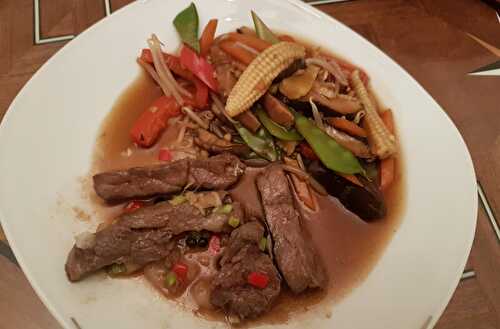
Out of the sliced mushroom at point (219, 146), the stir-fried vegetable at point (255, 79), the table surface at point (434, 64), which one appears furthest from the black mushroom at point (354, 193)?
the table surface at point (434, 64)

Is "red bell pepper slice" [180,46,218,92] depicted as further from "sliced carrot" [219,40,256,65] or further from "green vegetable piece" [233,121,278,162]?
"green vegetable piece" [233,121,278,162]

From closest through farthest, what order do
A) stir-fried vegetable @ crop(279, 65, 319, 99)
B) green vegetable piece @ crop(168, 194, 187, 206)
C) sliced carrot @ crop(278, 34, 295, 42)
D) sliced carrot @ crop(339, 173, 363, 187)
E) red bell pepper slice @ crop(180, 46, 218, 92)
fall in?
green vegetable piece @ crop(168, 194, 187, 206), sliced carrot @ crop(339, 173, 363, 187), stir-fried vegetable @ crop(279, 65, 319, 99), red bell pepper slice @ crop(180, 46, 218, 92), sliced carrot @ crop(278, 34, 295, 42)

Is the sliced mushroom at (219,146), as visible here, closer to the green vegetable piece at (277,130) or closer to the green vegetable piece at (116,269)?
the green vegetable piece at (277,130)

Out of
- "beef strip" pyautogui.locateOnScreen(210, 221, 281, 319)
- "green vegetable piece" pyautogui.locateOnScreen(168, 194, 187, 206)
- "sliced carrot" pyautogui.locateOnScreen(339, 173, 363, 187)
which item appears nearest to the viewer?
"beef strip" pyautogui.locateOnScreen(210, 221, 281, 319)

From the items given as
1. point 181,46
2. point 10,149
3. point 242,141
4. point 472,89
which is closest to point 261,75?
point 242,141

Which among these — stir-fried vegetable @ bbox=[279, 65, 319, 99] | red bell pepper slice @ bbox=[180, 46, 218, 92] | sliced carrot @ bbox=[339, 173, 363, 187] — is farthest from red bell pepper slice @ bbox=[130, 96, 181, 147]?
sliced carrot @ bbox=[339, 173, 363, 187]

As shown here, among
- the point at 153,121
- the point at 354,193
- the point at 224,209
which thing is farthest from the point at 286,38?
the point at 224,209

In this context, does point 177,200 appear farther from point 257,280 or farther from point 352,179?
point 352,179
